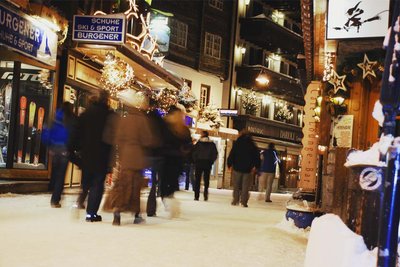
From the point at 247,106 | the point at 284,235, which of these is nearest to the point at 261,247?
the point at 284,235

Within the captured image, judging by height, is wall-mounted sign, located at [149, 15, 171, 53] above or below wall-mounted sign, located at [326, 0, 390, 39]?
above

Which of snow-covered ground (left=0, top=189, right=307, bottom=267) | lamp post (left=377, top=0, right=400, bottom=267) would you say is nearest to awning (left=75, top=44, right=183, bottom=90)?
snow-covered ground (left=0, top=189, right=307, bottom=267)

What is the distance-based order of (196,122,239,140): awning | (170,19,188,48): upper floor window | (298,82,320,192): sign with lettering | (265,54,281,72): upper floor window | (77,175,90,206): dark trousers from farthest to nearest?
(265,54,281,72): upper floor window
(170,19,188,48): upper floor window
(196,122,239,140): awning
(298,82,320,192): sign with lettering
(77,175,90,206): dark trousers

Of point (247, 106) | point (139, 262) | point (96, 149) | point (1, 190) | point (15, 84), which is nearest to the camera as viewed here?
point (139, 262)

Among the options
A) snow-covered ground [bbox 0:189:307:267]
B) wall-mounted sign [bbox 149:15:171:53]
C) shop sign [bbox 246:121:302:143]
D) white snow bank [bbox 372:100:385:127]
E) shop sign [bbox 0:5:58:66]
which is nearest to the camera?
white snow bank [bbox 372:100:385:127]

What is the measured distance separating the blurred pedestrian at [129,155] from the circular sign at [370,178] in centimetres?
423

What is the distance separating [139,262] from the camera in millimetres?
6094

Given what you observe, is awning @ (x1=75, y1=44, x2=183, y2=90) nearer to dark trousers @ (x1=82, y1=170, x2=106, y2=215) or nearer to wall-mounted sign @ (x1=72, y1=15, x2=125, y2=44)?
wall-mounted sign @ (x1=72, y1=15, x2=125, y2=44)

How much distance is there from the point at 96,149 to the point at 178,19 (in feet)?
80.3

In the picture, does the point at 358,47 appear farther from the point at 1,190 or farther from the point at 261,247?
the point at 1,190

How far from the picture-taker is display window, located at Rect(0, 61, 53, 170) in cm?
1416

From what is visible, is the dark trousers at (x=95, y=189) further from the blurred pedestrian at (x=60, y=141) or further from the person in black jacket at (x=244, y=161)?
the person in black jacket at (x=244, y=161)

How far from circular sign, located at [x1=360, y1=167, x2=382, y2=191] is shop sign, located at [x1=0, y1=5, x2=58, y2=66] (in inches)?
373

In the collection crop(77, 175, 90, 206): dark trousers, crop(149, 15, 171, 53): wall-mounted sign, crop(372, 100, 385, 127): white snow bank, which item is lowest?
crop(77, 175, 90, 206): dark trousers
